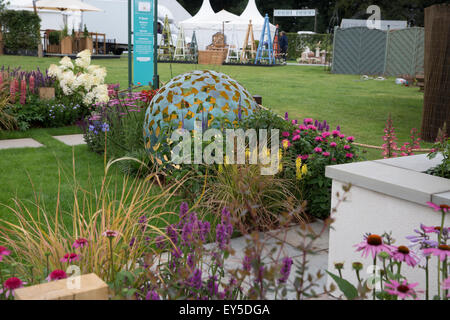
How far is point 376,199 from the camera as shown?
2658 millimetres

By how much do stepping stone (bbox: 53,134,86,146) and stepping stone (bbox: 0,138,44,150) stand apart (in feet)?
1.12

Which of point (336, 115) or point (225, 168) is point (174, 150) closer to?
point (225, 168)

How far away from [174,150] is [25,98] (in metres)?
4.13

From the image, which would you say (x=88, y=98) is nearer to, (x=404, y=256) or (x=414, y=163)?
(x=414, y=163)

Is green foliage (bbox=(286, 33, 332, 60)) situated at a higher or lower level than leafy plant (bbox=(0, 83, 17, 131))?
higher

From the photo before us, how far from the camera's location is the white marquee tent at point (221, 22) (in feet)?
89.7

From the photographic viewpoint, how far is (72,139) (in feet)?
23.0

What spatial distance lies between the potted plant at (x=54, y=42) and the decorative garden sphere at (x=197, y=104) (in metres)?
20.3

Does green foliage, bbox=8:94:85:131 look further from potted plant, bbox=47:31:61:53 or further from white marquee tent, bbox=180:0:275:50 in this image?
white marquee tent, bbox=180:0:275:50

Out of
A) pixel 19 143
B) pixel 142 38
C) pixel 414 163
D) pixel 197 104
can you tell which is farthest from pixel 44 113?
pixel 414 163

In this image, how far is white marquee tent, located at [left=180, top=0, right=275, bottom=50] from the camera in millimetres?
27328

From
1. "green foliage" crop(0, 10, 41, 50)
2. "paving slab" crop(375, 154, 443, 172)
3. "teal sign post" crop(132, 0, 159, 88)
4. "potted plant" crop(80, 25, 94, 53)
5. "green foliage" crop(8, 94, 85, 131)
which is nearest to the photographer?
"paving slab" crop(375, 154, 443, 172)

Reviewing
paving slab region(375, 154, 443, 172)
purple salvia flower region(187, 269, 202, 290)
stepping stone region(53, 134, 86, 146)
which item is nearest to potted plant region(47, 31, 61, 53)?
stepping stone region(53, 134, 86, 146)
